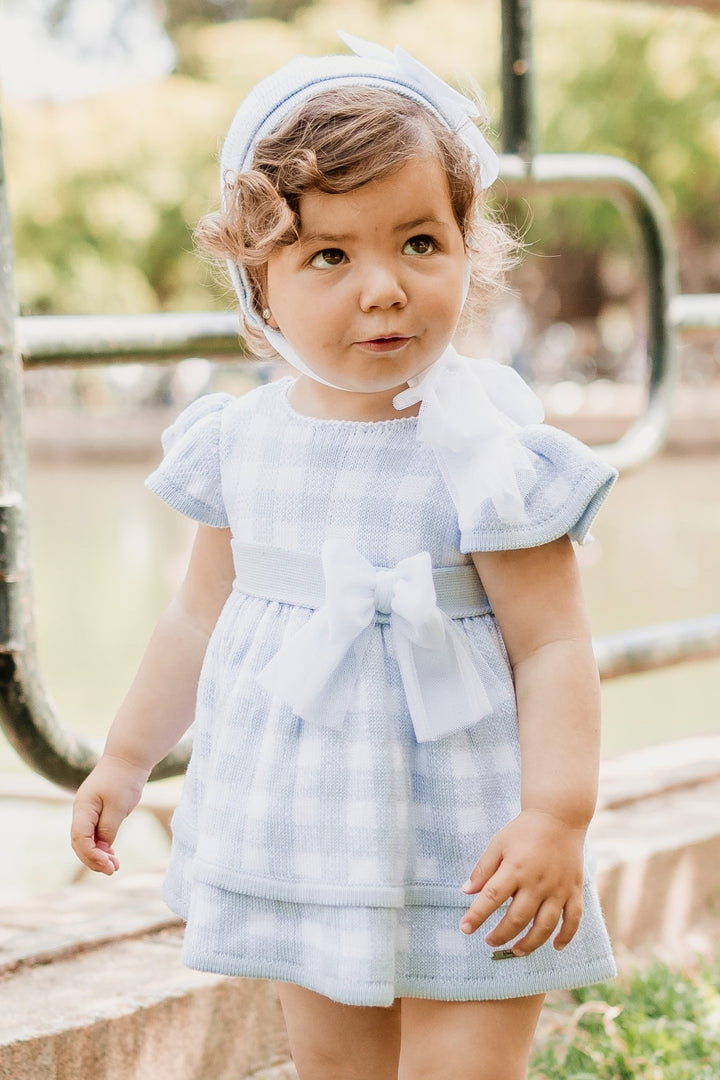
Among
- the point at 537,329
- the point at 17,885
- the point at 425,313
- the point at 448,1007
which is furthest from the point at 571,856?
the point at 537,329

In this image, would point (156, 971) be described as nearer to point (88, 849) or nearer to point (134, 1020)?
point (134, 1020)

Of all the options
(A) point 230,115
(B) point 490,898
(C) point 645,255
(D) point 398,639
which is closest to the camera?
(B) point 490,898

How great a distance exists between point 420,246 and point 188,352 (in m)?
0.64

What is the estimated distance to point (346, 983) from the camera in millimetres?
1220

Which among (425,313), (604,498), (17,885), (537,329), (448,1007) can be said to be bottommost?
(537,329)

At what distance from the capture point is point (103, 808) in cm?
145

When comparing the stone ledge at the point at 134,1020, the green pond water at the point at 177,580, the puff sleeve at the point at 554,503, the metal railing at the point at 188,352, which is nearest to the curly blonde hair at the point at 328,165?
the puff sleeve at the point at 554,503

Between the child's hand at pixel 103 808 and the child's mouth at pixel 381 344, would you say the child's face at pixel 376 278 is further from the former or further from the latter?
the child's hand at pixel 103 808

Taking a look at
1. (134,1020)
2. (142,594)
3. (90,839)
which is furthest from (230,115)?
(90,839)

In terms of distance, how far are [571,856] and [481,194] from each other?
635 millimetres

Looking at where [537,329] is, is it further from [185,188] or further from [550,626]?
[550,626]

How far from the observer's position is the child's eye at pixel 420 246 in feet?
4.25

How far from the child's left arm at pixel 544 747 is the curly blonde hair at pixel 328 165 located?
35cm

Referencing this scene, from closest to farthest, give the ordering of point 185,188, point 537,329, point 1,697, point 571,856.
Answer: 1. point 571,856
2. point 1,697
3. point 185,188
4. point 537,329
